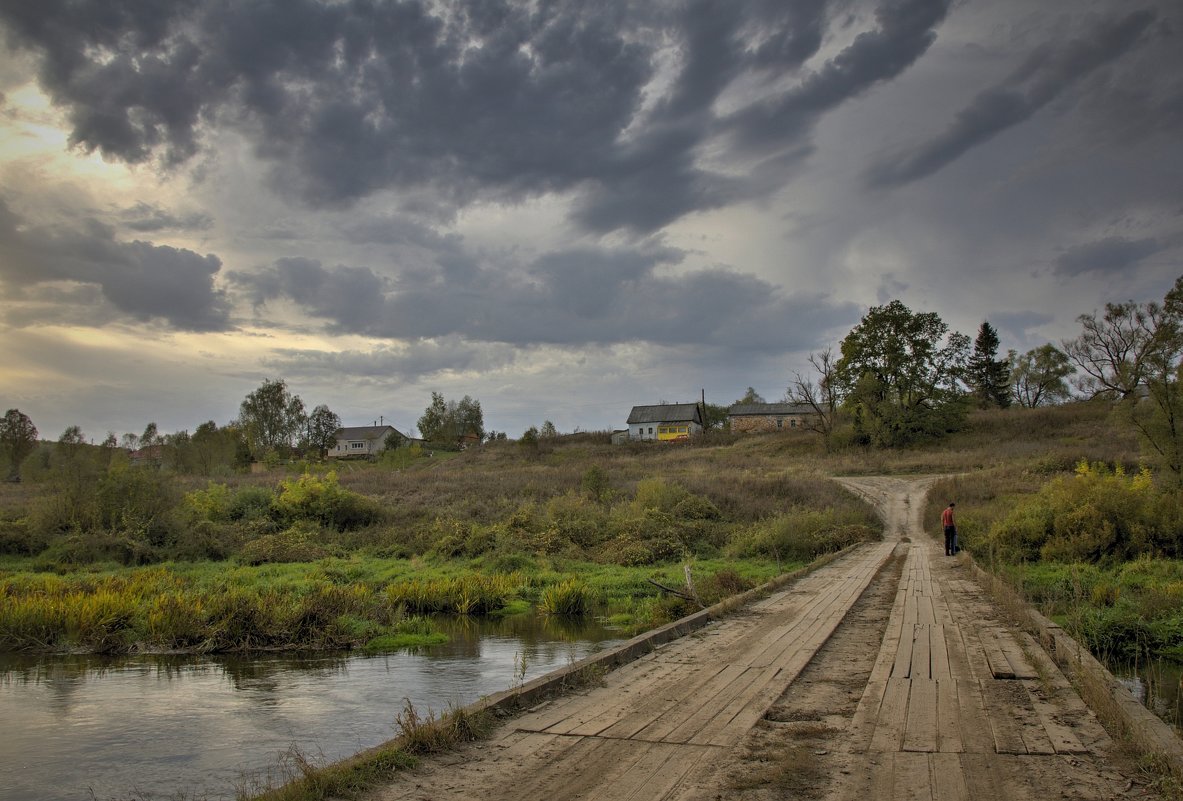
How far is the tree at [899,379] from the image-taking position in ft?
201

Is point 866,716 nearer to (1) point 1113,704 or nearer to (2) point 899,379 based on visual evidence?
(1) point 1113,704

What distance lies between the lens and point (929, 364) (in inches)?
2500

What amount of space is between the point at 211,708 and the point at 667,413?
97.1 metres

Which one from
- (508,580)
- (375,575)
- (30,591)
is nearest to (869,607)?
(508,580)

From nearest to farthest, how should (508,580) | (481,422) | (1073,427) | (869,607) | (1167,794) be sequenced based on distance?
1. (1167,794)
2. (869,607)
3. (508,580)
4. (1073,427)
5. (481,422)

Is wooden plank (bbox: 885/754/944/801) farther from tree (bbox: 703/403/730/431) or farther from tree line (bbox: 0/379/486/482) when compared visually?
tree (bbox: 703/403/730/431)

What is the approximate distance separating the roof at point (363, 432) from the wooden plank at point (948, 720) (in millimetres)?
113735

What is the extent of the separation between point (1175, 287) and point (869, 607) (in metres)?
23.3

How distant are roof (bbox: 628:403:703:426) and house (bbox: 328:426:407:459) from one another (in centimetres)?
Answer: 3483

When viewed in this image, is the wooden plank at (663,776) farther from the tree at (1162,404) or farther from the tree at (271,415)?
the tree at (271,415)

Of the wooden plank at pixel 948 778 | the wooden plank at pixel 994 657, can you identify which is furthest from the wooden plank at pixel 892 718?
the wooden plank at pixel 994 657

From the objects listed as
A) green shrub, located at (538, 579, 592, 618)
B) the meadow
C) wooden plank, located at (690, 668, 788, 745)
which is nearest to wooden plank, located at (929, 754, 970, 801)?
wooden plank, located at (690, 668, 788, 745)

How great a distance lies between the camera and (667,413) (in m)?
106

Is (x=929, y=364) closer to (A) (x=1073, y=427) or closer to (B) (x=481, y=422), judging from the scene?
(A) (x=1073, y=427)
